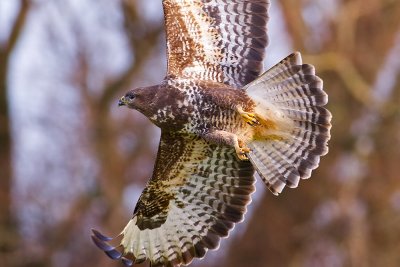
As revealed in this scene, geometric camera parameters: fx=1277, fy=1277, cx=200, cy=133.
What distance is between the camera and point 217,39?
993 cm

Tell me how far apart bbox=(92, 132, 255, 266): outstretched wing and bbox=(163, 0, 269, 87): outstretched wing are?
630 millimetres

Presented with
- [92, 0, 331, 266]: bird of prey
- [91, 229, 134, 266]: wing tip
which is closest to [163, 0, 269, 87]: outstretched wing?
[92, 0, 331, 266]: bird of prey

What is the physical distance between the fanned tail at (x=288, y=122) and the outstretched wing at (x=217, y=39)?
0.33 m

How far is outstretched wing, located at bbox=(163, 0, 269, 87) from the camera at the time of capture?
32.0ft

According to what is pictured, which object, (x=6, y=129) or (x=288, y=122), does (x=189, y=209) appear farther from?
(x=6, y=129)

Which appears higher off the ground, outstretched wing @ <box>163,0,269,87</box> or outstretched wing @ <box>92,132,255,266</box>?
outstretched wing @ <box>163,0,269,87</box>

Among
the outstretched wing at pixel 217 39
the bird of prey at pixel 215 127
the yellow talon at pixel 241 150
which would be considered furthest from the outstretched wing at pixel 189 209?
the outstretched wing at pixel 217 39

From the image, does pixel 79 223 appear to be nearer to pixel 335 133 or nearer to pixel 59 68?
pixel 59 68

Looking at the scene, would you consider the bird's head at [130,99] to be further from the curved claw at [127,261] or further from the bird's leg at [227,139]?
the curved claw at [127,261]

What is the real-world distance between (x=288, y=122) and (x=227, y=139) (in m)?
0.64

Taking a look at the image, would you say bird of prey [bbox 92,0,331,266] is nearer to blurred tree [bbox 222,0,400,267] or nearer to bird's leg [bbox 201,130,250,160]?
bird's leg [bbox 201,130,250,160]

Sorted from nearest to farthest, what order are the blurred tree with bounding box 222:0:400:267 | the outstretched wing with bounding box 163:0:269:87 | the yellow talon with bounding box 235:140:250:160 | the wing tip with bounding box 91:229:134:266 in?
the yellow talon with bounding box 235:140:250:160, the outstretched wing with bounding box 163:0:269:87, the wing tip with bounding box 91:229:134:266, the blurred tree with bounding box 222:0:400:267

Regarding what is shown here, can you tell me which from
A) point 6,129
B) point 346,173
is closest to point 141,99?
point 346,173

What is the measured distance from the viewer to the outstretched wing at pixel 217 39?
9750 mm
